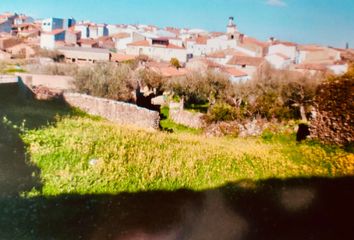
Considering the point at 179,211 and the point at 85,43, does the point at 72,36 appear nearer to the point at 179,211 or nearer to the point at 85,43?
the point at 85,43

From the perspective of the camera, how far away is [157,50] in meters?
44.7

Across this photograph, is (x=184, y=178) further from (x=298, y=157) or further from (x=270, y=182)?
(x=298, y=157)

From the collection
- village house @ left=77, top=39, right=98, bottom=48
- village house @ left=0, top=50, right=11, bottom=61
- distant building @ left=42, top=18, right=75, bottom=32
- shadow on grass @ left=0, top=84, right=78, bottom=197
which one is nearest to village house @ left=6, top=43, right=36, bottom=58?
village house @ left=0, top=50, right=11, bottom=61

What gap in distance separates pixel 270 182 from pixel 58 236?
4078 millimetres

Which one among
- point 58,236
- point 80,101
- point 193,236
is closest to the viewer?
point 58,236

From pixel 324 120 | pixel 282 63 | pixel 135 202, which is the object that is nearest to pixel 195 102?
pixel 324 120

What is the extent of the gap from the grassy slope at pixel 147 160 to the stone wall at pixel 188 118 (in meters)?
4.90

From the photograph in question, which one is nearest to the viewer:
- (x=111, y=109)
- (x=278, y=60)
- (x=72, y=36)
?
(x=111, y=109)

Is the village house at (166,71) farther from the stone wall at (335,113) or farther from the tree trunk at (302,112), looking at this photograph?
the stone wall at (335,113)

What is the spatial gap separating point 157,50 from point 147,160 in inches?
1520

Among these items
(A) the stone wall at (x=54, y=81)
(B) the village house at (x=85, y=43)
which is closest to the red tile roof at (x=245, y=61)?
(B) the village house at (x=85, y=43)

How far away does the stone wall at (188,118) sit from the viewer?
1391cm

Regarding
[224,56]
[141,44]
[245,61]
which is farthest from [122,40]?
[245,61]

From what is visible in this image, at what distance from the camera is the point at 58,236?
16.7ft
